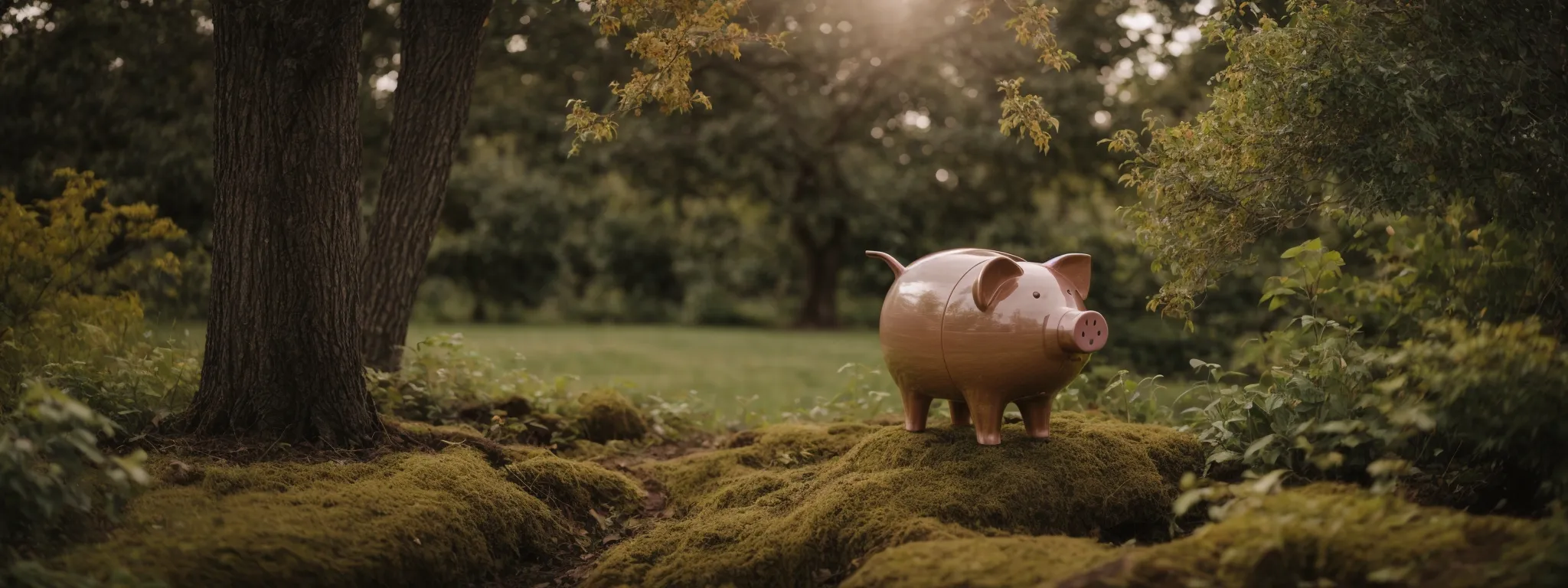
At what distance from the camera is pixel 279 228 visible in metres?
5.00

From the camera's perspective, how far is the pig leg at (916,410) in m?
5.18

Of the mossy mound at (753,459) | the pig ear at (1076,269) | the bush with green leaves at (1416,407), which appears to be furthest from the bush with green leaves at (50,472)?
the bush with green leaves at (1416,407)

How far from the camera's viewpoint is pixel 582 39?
1200 cm

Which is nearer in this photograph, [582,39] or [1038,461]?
[1038,461]

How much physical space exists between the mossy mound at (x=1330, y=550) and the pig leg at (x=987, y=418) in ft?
4.77

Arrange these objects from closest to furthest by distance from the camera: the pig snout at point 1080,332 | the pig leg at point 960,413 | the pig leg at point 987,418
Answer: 1. the pig snout at point 1080,332
2. the pig leg at point 987,418
3. the pig leg at point 960,413

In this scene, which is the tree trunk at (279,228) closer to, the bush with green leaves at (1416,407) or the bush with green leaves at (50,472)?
the bush with green leaves at (50,472)

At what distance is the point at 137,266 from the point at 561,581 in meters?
4.72

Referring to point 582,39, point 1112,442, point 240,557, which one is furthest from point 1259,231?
point 582,39

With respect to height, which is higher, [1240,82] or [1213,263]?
[1240,82]

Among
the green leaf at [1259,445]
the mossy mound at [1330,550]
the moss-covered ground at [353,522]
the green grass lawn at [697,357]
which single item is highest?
the green leaf at [1259,445]

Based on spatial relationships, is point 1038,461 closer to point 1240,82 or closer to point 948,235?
point 1240,82

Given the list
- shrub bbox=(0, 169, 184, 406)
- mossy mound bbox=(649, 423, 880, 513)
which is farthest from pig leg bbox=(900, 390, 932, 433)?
shrub bbox=(0, 169, 184, 406)

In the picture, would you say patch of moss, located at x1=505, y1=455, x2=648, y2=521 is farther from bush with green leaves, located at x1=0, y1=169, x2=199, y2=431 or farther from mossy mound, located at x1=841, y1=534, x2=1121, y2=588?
mossy mound, located at x1=841, y1=534, x2=1121, y2=588
